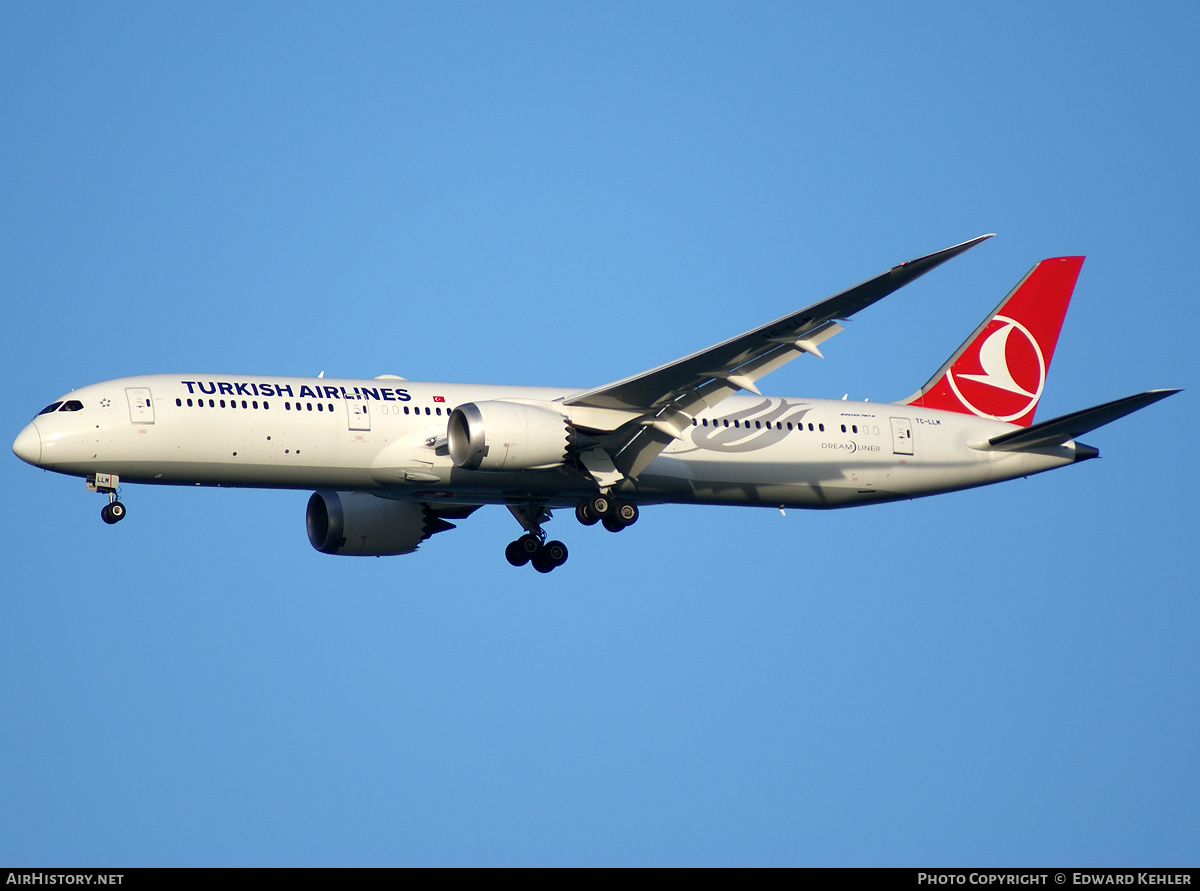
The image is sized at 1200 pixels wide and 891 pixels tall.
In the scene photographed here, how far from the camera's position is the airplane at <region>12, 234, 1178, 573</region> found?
33312mm

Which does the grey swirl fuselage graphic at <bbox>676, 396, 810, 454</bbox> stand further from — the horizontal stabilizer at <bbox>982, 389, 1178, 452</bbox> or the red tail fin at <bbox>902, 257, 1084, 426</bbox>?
the horizontal stabilizer at <bbox>982, 389, 1178, 452</bbox>

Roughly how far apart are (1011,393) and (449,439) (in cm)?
1807

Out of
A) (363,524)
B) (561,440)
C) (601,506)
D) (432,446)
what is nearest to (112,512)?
(432,446)

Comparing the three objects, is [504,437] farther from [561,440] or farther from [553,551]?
[553,551]

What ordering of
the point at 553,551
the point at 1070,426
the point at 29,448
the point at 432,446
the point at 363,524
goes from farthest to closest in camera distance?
the point at 363,524 < the point at 553,551 < the point at 1070,426 < the point at 432,446 < the point at 29,448

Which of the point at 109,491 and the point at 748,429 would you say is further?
the point at 748,429

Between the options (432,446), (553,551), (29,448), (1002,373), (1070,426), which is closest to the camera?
(29,448)

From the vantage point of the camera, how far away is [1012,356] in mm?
43188

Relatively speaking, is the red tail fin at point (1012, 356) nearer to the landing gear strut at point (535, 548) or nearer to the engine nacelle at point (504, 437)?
the landing gear strut at point (535, 548)

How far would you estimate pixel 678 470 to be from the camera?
37344mm

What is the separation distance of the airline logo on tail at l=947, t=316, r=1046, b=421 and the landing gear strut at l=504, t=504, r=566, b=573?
12607mm

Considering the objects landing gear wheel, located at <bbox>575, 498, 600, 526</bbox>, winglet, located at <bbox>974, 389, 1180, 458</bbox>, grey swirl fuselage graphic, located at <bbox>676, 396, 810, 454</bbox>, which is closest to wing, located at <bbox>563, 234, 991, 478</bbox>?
landing gear wheel, located at <bbox>575, 498, 600, 526</bbox>

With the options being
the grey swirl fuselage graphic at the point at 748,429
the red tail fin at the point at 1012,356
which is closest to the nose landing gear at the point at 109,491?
the grey swirl fuselage graphic at the point at 748,429

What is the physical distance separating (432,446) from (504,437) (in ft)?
7.29
